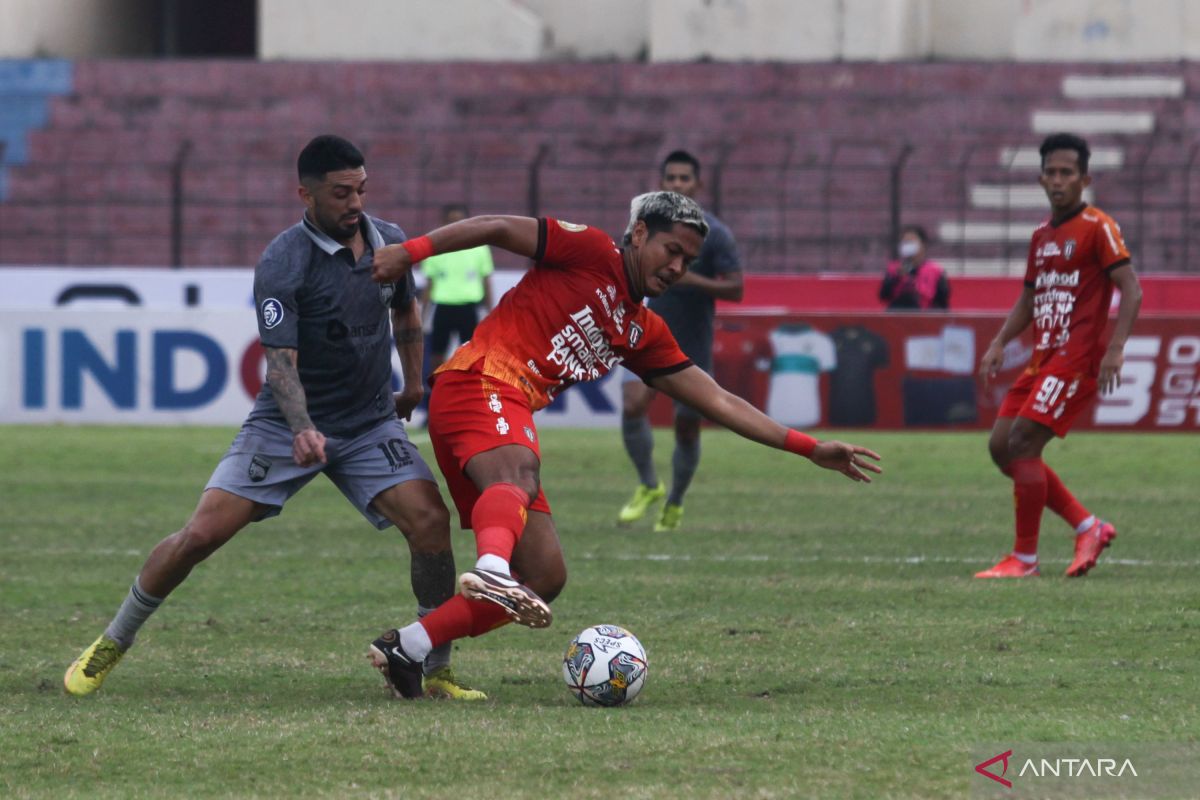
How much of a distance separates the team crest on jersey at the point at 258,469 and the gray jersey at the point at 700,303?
16.6 ft

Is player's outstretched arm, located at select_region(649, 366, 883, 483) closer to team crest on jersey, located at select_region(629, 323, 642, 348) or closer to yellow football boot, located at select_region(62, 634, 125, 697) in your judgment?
team crest on jersey, located at select_region(629, 323, 642, 348)

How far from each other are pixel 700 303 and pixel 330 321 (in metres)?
5.15

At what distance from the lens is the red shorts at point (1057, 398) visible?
9.11 m

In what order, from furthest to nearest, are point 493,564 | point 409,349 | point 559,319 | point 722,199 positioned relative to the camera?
point 722,199, point 409,349, point 559,319, point 493,564

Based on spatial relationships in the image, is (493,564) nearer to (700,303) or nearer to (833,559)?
(833,559)

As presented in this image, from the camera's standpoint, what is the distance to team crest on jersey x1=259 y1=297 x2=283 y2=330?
6.09 metres

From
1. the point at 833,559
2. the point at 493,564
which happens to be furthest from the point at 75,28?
the point at 493,564

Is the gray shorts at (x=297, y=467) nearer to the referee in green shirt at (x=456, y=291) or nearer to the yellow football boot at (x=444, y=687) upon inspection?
the yellow football boot at (x=444, y=687)

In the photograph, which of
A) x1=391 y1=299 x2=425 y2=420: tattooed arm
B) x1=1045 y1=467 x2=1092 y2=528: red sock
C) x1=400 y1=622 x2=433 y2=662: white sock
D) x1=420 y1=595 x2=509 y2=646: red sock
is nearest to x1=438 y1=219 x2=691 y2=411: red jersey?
x1=391 y1=299 x2=425 y2=420: tattooed arm

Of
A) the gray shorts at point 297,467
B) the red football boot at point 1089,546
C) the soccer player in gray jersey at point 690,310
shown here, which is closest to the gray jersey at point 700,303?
the soccer player in gray jersey at point 690,310

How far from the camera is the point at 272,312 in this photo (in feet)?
20.0

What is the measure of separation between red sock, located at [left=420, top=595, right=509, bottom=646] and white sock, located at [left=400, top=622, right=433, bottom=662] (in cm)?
2

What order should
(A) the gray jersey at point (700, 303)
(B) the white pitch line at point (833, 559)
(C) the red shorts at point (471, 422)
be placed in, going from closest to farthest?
(C) the red shorts at point (471, 422), (B) the white pitch line at point (833, 559), (A) the gray jersey at point (700, 303)

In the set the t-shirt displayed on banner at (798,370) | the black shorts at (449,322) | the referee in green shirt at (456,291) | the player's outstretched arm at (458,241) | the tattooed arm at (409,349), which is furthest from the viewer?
the t-shirt displayed on banner at (798,370)
